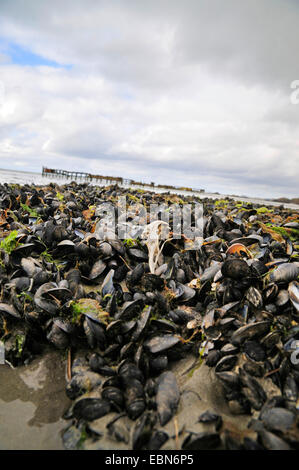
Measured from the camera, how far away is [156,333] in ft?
6.60

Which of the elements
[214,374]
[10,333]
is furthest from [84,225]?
[214,374]

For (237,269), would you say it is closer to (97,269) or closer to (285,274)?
(285,274)

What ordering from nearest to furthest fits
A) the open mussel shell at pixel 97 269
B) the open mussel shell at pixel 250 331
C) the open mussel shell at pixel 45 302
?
the open mussel shell at pixel 250 331
the open mussel shell at pixel 45 302
the open mussel shell at pixel 97 269

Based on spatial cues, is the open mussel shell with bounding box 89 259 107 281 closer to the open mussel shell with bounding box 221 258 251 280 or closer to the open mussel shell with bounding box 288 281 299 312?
the open mussel shell with bounding box 221 258 251 280

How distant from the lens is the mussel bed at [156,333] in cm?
147

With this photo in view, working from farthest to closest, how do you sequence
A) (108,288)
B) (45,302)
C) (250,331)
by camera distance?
(108,288)
(45,302)
(250,331)

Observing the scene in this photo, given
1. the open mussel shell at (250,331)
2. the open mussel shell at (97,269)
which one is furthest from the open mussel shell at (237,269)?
the open mussel shell at (97,269)

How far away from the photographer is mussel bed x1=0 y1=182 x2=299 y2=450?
1.47 metres

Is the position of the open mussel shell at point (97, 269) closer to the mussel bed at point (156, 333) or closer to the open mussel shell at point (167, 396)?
the mussel bed at point (156, 333)

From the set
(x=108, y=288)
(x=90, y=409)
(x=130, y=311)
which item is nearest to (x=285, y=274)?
(x=130, y=311)

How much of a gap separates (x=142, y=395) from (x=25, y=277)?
168 cm

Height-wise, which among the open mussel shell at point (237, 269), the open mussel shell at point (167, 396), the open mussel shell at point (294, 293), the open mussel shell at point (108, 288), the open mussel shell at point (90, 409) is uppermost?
the open mussel shell at point (237, 269)

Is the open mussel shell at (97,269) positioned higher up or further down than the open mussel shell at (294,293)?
further down

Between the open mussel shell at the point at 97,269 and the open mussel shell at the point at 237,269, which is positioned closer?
the open mussel shell at the point at 237,269
